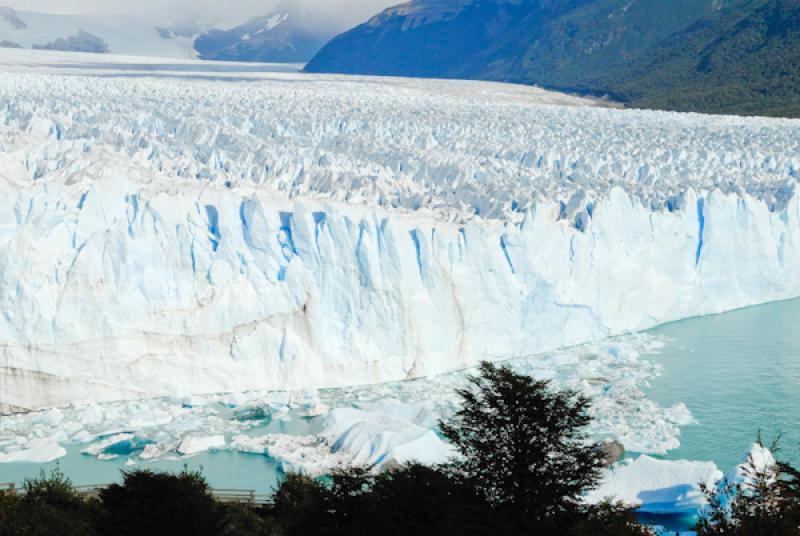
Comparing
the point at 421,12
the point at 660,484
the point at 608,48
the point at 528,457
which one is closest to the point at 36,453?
the point at 528,457

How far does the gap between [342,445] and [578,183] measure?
326 inches

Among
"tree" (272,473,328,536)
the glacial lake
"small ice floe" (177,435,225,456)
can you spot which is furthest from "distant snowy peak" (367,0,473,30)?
"tree" (272,473,328,536)

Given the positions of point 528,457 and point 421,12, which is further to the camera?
point 421,12

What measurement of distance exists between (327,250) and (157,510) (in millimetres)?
6143

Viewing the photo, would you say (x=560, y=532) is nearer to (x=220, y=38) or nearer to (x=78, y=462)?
(x=78, y=462)

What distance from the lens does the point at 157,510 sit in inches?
250

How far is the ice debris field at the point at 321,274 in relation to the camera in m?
10.6

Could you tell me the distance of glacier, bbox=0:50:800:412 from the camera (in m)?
11.1

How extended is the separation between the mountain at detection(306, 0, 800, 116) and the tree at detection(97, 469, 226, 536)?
33.0m

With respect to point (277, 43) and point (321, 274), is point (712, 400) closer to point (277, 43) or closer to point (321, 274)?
point (321, 274)

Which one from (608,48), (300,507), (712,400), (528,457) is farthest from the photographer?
(608,48)

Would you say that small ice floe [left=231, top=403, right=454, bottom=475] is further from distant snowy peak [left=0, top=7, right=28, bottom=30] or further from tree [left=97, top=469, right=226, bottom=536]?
distant snowy peak [left=0, top=7, right=28, bottom=30]

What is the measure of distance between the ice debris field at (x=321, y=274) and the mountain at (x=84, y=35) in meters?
68.9

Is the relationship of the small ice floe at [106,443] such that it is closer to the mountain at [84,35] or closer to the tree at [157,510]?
the tree at [157,510]
